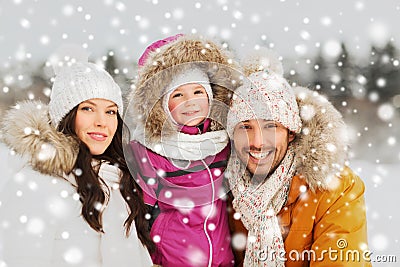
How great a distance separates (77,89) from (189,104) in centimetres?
35

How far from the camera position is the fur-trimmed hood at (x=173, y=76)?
1.62 m

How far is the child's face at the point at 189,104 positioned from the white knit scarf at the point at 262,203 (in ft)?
0.64

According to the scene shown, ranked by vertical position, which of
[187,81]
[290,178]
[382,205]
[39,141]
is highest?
[187,81]

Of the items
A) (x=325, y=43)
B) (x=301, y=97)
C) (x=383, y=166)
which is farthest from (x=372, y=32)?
(x=301, y=97)

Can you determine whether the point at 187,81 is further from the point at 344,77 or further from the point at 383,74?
the point at 383,74

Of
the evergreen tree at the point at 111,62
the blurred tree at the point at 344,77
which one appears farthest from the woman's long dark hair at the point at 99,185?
the blurred tree at the point at 344,77

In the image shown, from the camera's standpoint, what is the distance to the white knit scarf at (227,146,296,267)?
1.62 meters

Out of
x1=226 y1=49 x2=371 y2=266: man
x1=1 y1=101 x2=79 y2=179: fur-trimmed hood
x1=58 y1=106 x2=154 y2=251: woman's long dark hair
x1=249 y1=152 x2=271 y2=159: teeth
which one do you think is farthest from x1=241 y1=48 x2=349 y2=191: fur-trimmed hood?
x1=1 y1=101 x2=79 y2=179: fur-trimmed hood

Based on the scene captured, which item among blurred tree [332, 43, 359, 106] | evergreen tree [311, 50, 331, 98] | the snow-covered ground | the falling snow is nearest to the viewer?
the snow-covered ground

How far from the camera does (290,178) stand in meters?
1.64

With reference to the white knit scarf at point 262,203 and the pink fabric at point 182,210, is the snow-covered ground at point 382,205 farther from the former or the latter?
the pink fabric at point 182,210

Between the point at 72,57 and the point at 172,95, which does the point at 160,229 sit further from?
the point at 72,57

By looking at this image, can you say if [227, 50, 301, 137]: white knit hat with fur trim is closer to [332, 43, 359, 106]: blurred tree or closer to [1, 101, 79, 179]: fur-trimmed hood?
[1, 101, 79, 179]: fur-trimmed hood

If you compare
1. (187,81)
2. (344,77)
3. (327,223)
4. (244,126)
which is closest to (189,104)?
(187,81)
